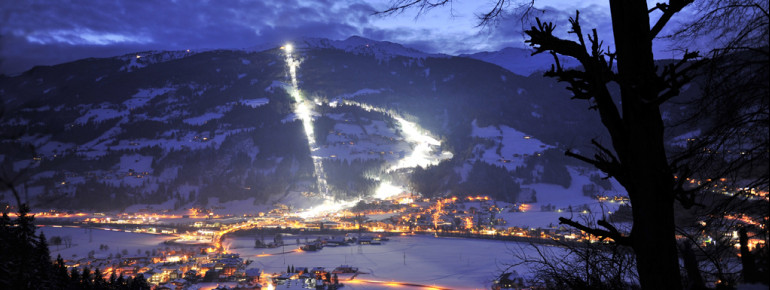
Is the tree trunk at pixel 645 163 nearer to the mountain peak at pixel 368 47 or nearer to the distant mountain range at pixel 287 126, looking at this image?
the distant mountain range at pixel 287 126

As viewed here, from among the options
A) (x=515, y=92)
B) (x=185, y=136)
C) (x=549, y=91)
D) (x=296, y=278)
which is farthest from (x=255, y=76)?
(x=296, y=278)

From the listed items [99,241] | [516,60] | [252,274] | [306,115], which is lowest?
[252,274]

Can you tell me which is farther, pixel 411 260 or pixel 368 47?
pixel 368 47

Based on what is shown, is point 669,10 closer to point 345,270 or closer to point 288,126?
point 345,270

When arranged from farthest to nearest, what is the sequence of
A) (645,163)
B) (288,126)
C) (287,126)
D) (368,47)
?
(368,47)
(287,126)
(288,126)
(645,163)

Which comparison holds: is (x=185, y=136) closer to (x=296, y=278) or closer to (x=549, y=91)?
(x=296, y=278)

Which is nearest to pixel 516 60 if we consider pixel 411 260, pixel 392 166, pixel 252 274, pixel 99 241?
pixel 392 166

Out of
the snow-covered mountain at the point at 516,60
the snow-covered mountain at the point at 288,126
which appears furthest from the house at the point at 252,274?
the snow-covered mountain at the point at 516,60

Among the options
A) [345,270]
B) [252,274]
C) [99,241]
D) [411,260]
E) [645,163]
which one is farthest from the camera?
[99,241]
